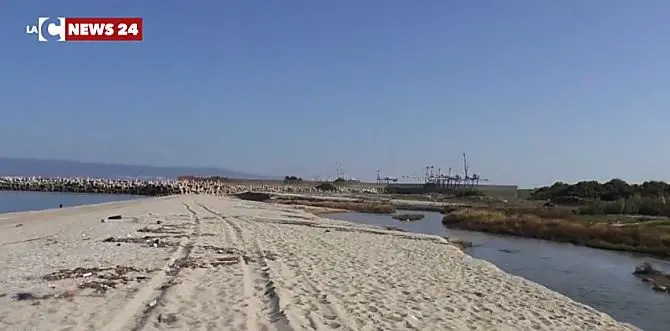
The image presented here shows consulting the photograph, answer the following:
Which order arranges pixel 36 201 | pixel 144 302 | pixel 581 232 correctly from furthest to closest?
pixel 36 201, pixel 581 232, pixel 144 302

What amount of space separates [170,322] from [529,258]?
21.7 metres

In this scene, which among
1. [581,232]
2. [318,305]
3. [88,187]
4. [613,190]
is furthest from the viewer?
[88,187]

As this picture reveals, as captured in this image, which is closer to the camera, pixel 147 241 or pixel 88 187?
pixel 147 241

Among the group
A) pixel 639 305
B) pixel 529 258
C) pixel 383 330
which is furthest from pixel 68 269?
pixel 529 258

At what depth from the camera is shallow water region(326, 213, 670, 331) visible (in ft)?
53.5

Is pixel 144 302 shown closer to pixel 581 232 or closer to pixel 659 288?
pixel 659 288

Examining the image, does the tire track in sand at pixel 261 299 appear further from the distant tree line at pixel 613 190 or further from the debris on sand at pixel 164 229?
the distant tree line at pixel 613 190

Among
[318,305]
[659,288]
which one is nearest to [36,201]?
[318,305]

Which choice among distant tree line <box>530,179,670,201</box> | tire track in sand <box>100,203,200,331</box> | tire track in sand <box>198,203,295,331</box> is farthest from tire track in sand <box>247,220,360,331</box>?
distant tree line <box>530,179,670,201</box>

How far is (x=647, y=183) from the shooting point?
8844cm

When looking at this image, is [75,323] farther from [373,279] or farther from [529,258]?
[529,258]

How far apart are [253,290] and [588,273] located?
16077 millimetres

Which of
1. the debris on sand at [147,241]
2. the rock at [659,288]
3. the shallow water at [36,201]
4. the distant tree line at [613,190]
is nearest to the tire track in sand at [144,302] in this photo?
the debris on sand at [147,241]

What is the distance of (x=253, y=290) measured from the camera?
12797mm
